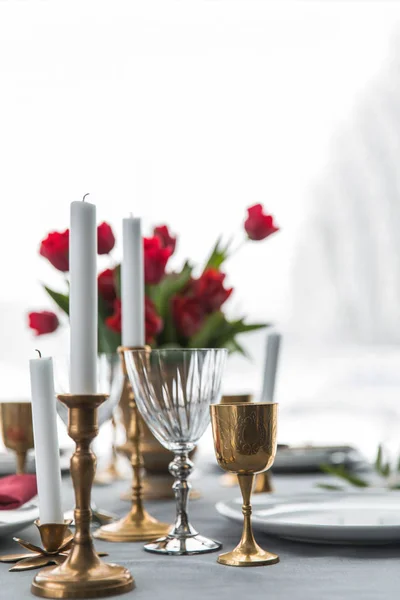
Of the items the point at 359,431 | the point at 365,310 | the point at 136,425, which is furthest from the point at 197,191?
the point at 136,425

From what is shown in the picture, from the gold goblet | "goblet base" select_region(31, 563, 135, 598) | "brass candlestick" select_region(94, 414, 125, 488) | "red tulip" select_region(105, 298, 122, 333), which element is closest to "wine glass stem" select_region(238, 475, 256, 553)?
the gold goblet

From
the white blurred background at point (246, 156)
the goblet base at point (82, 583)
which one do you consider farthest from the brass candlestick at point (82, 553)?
the white blurred background at point (246, 156)

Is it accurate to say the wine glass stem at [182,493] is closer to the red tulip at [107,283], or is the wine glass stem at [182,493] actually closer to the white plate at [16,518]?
the white plate at [16,518]

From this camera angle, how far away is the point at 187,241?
14.2ft

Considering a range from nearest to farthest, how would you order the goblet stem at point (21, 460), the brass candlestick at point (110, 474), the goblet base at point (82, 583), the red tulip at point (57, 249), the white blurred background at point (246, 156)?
the goblet base at point (82, 583), the red tulip at point (57, 249), the goblet stem at point (21, 460), the brass candlestick at point (110, 474), the white blurred background at point (246, 156)

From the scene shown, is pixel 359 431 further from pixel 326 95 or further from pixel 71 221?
pixel 71 221

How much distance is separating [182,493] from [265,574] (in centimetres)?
14

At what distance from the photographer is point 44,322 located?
1217 mm

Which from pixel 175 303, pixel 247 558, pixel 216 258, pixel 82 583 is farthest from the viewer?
pixel 216 258

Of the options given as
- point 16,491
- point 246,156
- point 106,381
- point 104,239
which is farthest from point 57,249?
point 246,156

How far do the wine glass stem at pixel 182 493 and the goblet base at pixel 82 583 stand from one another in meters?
0.16

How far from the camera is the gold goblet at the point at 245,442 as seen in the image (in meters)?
0.67

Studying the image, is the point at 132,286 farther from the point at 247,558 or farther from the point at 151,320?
the point at 247,558

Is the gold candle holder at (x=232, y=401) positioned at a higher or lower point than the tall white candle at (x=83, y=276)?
lower
